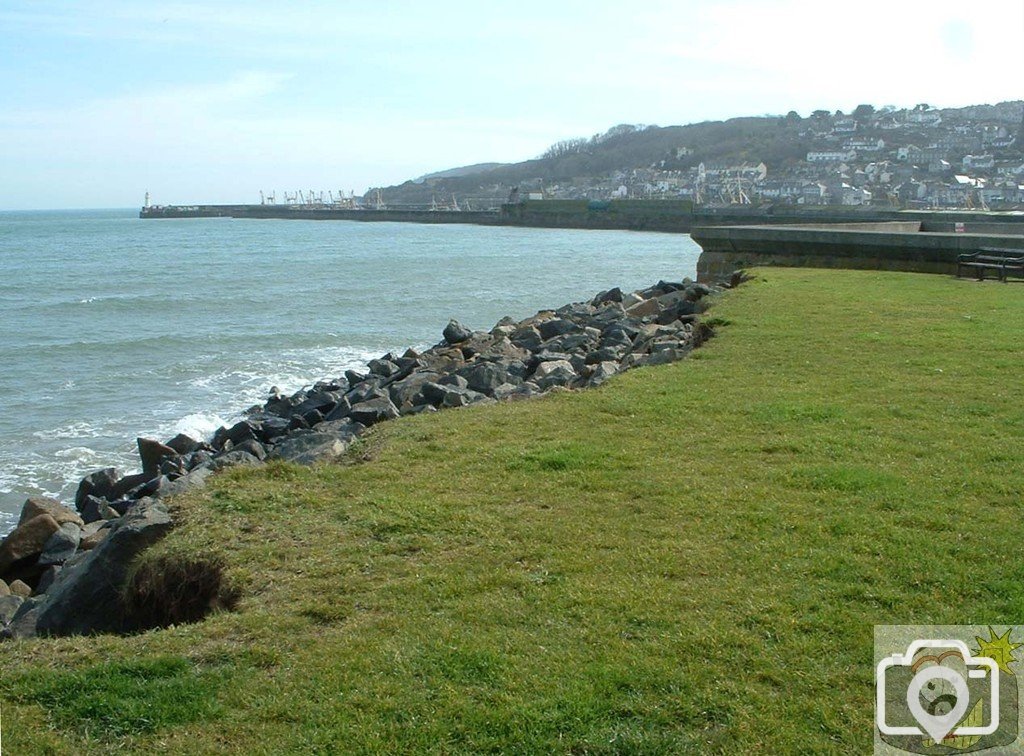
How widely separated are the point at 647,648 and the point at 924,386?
201 inches

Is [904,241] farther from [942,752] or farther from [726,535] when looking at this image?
[942,752]

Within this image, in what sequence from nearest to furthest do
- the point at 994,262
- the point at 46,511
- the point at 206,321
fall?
1. the point at 46,511
2. the point at 994,262
3. the point at 206,321

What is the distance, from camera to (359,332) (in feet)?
79.3

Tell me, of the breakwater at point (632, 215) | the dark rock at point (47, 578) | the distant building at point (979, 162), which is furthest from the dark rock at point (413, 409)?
the distant building at point (979, 162)

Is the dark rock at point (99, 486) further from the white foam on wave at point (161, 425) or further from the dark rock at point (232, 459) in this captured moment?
the dark rock at point (232, 459)

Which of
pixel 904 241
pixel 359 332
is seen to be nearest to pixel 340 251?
pixel 359 332

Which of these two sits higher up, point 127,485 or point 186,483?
point 186,483

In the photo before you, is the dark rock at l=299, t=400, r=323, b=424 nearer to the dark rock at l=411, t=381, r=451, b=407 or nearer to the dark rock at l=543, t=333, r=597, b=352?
the dark rock at l=411, t=381, r=451, b=407

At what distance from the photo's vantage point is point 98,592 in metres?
4.90

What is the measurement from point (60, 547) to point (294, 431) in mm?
3714

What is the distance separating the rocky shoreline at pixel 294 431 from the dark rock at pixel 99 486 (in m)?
0.01

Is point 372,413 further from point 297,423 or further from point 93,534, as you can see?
point 93,534

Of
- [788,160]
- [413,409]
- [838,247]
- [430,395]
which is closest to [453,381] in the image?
[430,395]

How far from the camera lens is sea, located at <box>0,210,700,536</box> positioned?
1398 cm
